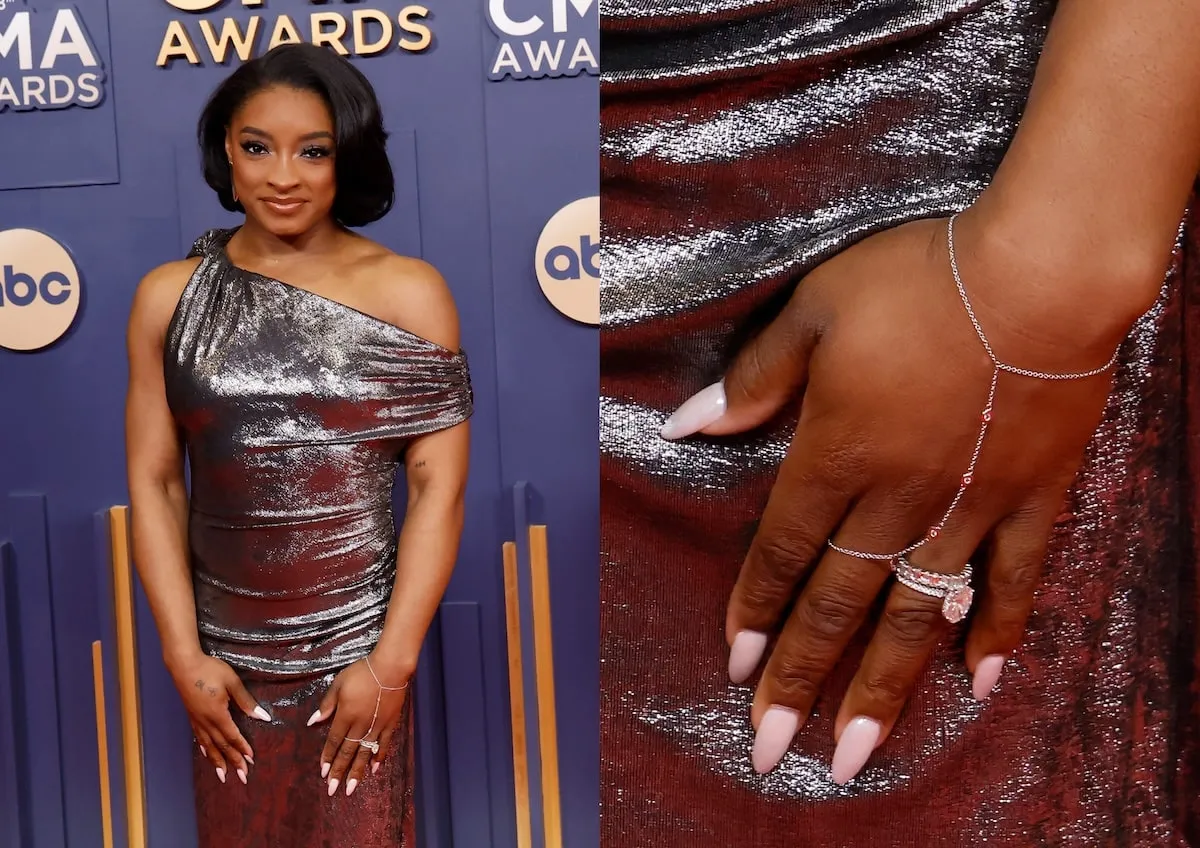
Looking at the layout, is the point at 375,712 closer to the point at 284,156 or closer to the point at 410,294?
the point at 410,294

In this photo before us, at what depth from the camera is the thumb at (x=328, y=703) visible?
A: 88cm

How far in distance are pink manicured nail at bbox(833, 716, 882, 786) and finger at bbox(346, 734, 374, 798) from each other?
1.50 feet

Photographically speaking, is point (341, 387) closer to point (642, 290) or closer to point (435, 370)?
point (435, 370)

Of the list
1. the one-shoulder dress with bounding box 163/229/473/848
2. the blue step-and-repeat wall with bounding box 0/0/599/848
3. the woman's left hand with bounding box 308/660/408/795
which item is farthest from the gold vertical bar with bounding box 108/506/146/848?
the woman's left hand with bounding box 308/660/408/795

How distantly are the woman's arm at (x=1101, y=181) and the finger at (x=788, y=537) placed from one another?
4.6 inches

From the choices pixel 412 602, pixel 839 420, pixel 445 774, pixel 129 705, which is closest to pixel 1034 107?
pixel 839 420

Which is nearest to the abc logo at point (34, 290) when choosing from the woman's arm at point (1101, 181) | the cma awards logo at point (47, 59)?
the cma awards logo at point (47, 59)

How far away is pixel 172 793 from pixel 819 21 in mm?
962

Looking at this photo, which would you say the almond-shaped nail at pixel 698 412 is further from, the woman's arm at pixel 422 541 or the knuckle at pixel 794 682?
the woman's arm at pixel 422 541

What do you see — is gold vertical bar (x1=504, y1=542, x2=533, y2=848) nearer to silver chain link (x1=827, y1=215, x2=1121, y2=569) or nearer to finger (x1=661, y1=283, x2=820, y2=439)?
finger (x1=661, y1=283, x2=820, y2=439)

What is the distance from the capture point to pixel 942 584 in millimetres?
551

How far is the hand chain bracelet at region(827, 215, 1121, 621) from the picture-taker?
1.64 ft

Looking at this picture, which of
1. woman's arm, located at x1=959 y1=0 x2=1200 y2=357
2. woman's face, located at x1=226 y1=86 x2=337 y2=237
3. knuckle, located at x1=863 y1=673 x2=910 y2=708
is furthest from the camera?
woman's face, located at x1=226 y1=86 x2=337 y2=237

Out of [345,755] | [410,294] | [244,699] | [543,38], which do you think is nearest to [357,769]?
[345,755]
